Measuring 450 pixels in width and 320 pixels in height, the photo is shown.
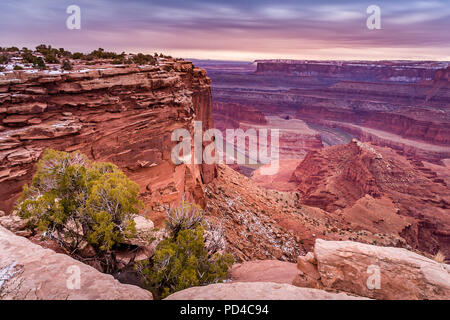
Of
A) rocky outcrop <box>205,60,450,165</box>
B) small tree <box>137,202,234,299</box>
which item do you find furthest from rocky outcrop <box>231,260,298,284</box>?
rocky outcrop <box>205,60,450,165</box>

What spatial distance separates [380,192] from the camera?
1570 inches

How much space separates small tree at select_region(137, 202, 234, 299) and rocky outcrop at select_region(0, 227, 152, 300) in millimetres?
1547

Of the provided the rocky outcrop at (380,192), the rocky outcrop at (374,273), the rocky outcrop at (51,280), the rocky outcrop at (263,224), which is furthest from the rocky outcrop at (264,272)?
the rocky outcrop at (380,192)

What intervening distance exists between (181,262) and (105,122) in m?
10.00

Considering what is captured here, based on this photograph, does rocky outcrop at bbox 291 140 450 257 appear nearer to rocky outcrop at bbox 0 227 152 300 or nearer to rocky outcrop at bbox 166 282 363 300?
rocky outcrop at bbox 166 282 363 300

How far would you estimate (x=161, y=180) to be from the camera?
1750 centimetres

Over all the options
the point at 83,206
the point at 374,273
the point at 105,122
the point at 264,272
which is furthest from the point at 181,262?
the point at 105,122

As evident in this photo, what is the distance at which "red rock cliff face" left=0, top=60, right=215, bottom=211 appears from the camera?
12.1 meters

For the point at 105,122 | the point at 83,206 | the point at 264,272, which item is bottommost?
the point at 264,272

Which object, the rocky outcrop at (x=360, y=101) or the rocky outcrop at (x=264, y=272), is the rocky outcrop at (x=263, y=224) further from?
the rocky outcrop at (x=360, y=101)

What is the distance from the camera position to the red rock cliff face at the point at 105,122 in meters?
12.1

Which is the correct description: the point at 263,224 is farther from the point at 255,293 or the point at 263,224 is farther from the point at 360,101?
the point at 360,101

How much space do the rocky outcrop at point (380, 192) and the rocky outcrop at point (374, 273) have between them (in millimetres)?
24851

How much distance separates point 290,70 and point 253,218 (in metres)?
171
